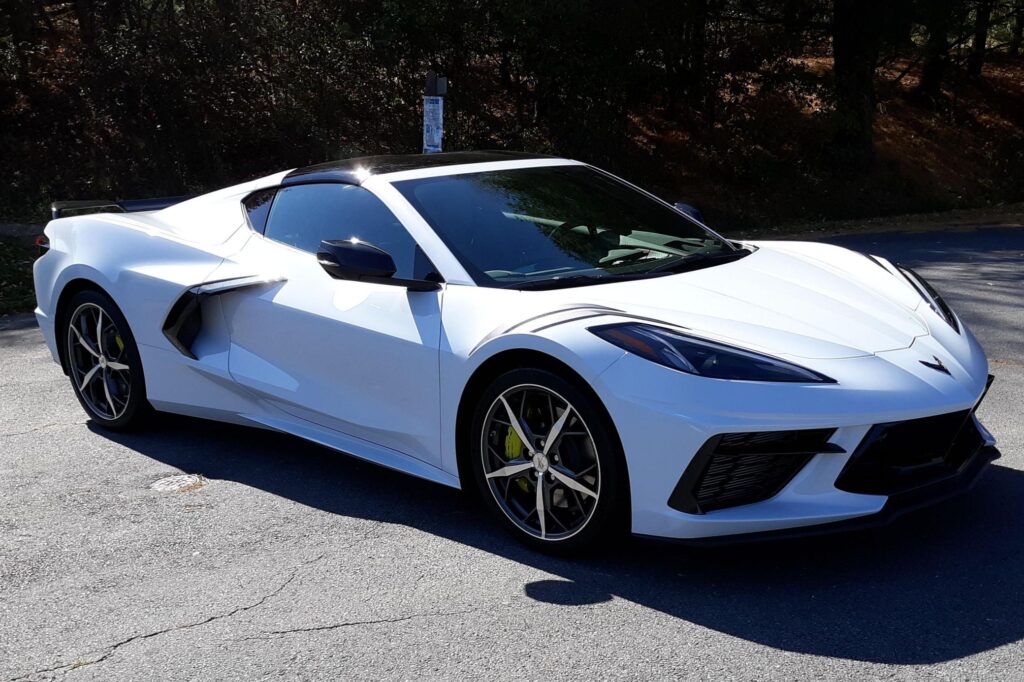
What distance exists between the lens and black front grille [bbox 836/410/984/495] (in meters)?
3.74

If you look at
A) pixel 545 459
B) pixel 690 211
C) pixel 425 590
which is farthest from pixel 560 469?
pixel 690 211

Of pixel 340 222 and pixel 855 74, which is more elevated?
pixel 855 74

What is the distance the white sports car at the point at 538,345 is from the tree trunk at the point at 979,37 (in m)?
18.3

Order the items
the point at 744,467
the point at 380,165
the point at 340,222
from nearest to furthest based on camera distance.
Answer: the point at 744,467, the point at 340,222, the point at 380,165

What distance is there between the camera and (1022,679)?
317 cm

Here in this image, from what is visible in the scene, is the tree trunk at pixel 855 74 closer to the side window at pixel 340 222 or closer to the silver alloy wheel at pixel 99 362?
the side window at pixel 340 222

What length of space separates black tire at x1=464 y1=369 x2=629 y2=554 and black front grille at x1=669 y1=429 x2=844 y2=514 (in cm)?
25

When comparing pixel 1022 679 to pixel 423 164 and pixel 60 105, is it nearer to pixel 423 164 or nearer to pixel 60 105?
pixel 423 164

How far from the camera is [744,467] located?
3.75 metres

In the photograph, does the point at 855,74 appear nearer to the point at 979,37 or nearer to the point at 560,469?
the point at 979,37

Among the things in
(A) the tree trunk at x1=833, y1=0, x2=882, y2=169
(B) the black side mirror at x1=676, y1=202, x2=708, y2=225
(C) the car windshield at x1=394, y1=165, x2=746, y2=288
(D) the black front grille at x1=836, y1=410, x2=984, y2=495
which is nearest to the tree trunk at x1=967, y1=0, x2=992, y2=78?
(A) the tree trunk at x1=833, y1=0, x2=882, y2=169

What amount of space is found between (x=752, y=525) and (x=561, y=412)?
0.75 meters

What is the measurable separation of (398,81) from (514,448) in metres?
13.6

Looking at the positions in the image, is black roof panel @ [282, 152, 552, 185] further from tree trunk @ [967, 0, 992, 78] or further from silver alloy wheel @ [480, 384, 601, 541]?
tree trunk @ [967, 0, 992, 78]
